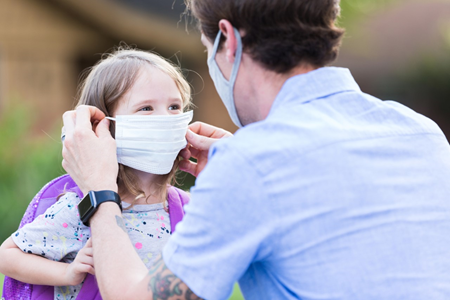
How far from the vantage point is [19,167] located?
19.4 ft

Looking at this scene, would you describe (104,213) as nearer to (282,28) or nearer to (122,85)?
(122,85)

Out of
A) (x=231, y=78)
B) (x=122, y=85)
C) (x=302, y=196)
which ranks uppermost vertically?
(x=231, y=78)

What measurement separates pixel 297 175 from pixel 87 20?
8603mm

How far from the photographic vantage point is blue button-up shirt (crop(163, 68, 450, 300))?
161 cm

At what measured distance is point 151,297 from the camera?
176 cm

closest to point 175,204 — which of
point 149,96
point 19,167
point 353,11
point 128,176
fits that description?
point 128,176

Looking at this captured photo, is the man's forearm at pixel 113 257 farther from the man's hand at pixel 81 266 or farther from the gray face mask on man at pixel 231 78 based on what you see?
the gray face mask on man at pixel 231 78

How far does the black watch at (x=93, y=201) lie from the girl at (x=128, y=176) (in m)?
0.16

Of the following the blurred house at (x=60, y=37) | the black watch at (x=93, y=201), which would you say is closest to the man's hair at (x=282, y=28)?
the black watch at (x=93, y=201)

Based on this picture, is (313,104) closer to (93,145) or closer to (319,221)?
(319,221)

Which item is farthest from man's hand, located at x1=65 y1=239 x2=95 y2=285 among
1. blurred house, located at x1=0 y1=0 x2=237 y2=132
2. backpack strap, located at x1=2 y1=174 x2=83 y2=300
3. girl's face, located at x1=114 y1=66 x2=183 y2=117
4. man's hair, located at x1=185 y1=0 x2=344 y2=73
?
blurred house, located at x1=0 y1=0 x2=237 y2=132

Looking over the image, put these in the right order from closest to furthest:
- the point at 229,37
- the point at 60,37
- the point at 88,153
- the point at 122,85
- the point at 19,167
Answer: the point at 229,37
the point at 88,153
the point at 122,85
the point at 19,167
the point at 60,37

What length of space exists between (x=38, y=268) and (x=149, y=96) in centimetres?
A: 90

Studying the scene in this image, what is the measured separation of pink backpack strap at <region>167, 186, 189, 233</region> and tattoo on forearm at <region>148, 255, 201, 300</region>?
760 millimetres
